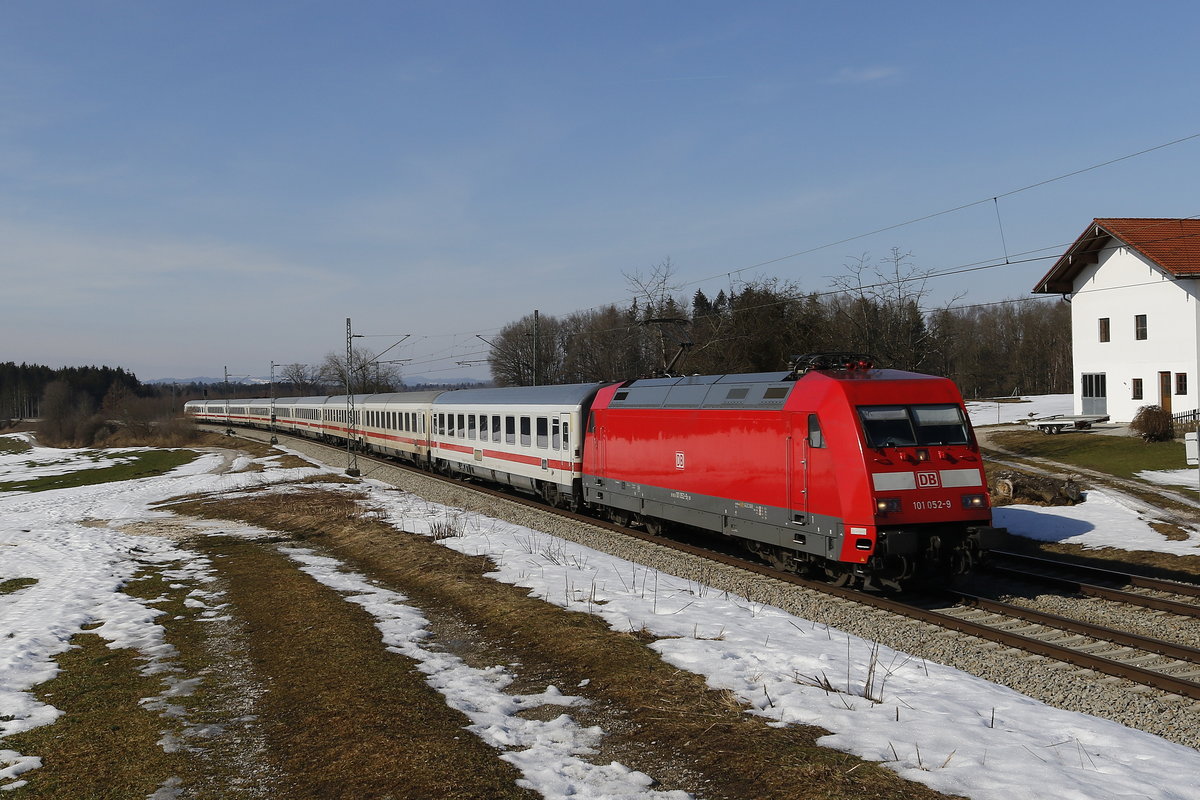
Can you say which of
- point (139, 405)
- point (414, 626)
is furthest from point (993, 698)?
point (139, 405)

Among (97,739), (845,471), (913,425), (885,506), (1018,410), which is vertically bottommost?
(97,739)

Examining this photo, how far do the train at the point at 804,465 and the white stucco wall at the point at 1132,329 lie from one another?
30.2m

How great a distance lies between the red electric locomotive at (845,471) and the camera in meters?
12.3

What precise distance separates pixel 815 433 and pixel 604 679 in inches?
233

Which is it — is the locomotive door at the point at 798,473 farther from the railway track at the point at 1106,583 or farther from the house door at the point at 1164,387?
the house door at the point at 1164,387

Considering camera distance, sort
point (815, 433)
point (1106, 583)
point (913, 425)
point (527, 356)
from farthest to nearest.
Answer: point (527, 356) < point (1106, 583) < point (815, 433) < point (913, 425)

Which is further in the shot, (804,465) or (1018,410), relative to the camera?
(1018,410)

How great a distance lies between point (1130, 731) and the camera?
721cm

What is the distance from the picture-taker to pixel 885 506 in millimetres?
12164

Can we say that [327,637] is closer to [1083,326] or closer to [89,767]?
[89,767]

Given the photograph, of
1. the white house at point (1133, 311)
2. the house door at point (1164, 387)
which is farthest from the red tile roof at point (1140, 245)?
the house door at point (1164, 387)

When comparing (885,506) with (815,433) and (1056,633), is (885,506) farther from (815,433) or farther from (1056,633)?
(1056,633)

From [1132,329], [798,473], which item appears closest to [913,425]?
[798,473]

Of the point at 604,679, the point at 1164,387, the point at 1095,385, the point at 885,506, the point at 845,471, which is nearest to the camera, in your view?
the point at 604,679
